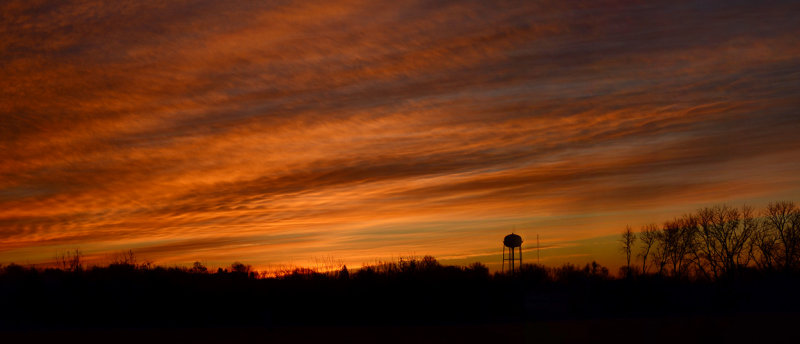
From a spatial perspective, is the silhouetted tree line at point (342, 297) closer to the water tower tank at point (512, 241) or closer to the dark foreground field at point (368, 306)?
the dark foreground field at point (368, 306)

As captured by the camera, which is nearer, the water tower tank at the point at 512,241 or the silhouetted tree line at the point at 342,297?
the silhouetted tree line at the point at 342,297

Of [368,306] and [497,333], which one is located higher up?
[368,306]

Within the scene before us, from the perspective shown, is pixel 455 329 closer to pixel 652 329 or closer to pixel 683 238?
pixel 652 329

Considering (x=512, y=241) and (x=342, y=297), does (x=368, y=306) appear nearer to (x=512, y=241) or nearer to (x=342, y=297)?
(x=342, y=297)

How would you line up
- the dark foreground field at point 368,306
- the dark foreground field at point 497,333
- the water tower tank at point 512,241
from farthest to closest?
the water tower tank at point 512,241 < the dark foreground field at point 368,306 < the dark foreground field at point 497,333

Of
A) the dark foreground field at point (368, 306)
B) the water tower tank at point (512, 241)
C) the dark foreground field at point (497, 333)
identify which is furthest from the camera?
the water tower tank at point (512, 241)

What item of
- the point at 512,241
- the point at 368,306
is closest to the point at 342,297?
the point at 368,306

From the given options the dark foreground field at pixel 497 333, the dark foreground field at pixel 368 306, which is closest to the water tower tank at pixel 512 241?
the dark foreground field at pixel 368 306

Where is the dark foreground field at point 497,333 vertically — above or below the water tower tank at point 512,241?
below

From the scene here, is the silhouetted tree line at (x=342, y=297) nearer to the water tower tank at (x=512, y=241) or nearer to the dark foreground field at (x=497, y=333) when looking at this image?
the dark foreground field at (x=497, y=333)

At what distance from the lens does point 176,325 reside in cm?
2717

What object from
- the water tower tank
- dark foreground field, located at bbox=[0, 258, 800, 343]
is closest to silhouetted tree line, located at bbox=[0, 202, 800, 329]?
dark foreground field, located at bbox=[0, 258, 800, 343]

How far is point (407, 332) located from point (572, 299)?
1116 centimetres

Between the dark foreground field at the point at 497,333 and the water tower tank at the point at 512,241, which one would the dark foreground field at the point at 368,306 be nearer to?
the dark foreground field at the point at 497,333
